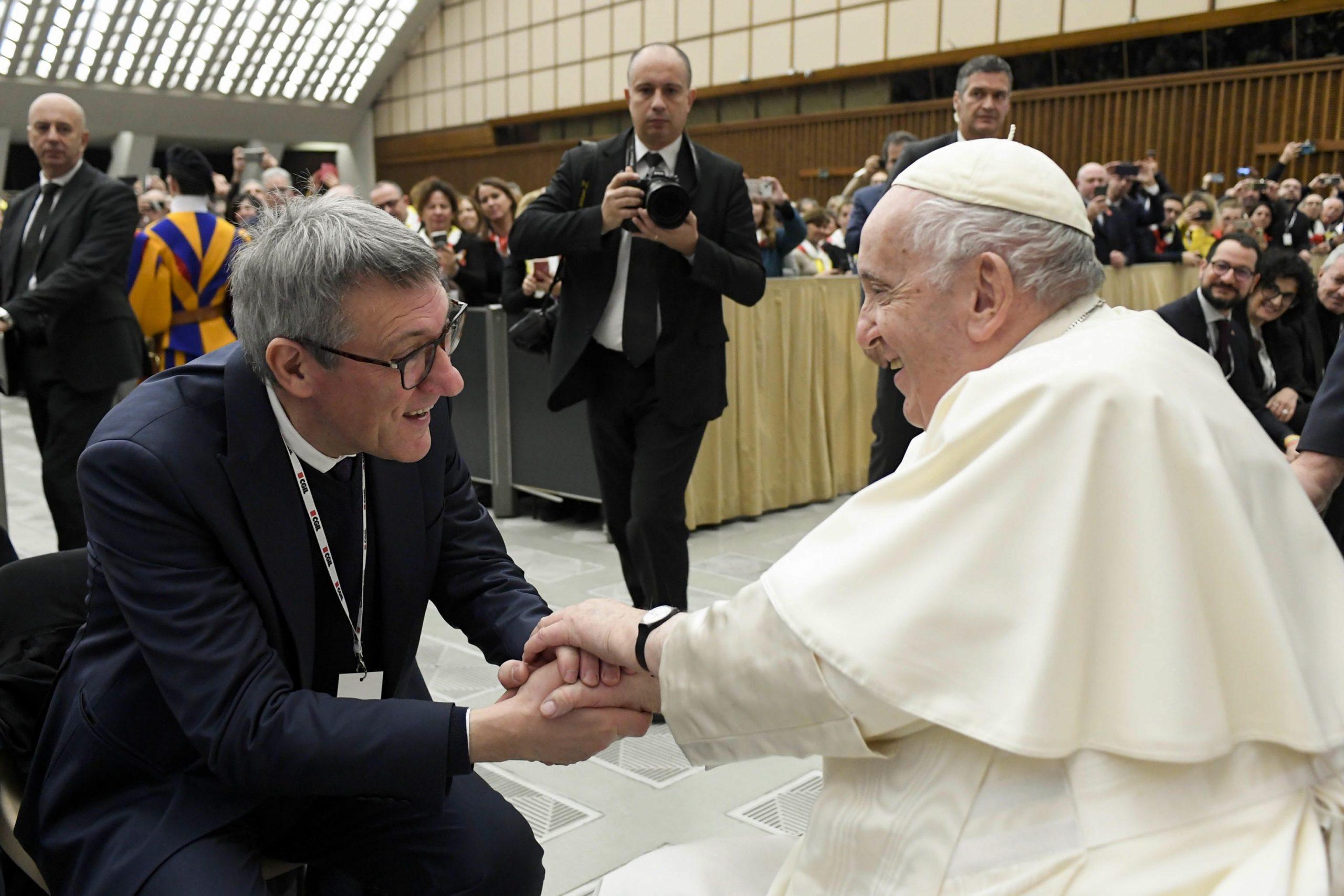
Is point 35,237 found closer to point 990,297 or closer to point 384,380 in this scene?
point 384,380

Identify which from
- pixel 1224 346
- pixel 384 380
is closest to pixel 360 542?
pixel 384 380

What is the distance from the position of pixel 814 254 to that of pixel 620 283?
6034mm

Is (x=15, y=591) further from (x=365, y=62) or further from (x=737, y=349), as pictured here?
(x=365, y=62)

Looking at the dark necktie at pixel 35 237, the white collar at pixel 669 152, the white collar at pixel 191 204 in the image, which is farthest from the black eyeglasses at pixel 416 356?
the white collar at pixel 191 204

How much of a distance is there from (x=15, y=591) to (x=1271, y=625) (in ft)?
5.89

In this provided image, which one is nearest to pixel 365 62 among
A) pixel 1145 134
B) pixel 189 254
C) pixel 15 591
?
pixel 1145 134

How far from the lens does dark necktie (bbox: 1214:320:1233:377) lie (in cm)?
473

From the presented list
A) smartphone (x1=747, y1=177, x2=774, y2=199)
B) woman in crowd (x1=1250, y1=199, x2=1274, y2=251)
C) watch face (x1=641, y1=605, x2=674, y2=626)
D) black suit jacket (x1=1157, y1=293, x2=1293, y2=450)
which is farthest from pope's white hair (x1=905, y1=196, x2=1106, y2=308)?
woman in crowd (x1=1250, y1=199, x2=1274, y2=251)

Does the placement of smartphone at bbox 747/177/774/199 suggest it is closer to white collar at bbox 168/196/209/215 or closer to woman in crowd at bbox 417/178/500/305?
woman in crowd at bbox 417/178/500/305

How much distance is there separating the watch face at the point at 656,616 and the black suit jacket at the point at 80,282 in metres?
3.71

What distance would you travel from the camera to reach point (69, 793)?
153 cm

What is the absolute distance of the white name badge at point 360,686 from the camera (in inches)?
66.2

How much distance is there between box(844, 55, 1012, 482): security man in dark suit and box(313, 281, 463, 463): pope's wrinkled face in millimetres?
2402

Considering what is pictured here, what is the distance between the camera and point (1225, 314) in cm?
482
